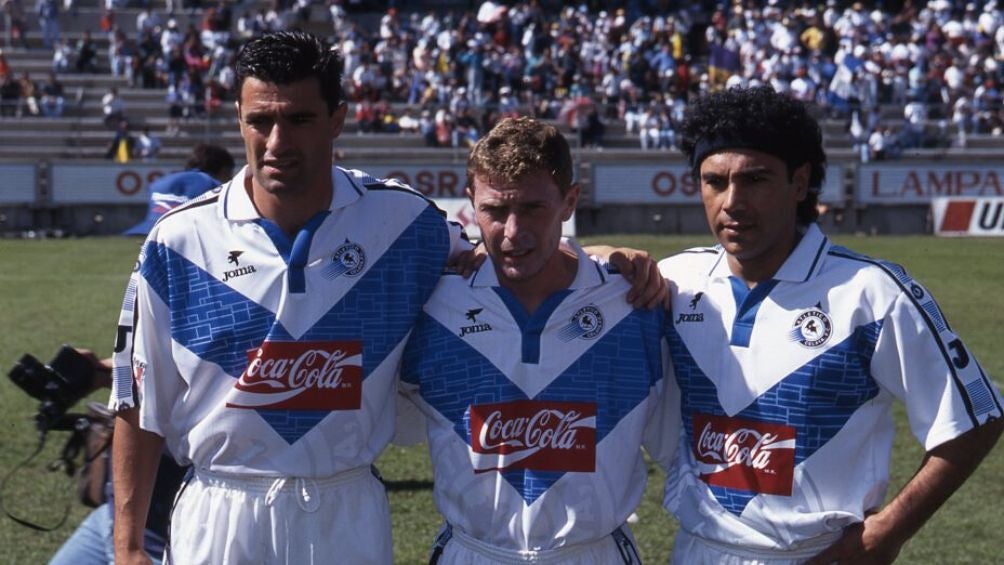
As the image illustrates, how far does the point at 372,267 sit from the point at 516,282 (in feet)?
1.30

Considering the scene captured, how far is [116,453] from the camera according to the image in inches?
150

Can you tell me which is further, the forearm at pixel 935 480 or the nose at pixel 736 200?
the nose at pixel 736 200

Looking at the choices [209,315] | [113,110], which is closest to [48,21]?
[113,110]

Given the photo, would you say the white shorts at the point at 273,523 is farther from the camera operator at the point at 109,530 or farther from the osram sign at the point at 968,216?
the osram sign at the point at 968,216

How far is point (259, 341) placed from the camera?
3.80 meters

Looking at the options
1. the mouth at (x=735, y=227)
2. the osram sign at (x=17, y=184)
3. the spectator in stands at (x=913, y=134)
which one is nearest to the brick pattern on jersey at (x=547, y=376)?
the mouth at (x=735, y=227)

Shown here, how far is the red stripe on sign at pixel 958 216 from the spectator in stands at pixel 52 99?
19526mm

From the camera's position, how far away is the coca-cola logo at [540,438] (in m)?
3.75

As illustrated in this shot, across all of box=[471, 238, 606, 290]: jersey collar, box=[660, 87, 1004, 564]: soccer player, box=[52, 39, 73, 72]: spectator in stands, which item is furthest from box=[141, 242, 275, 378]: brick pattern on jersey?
box=[52, 39, 73, 72]: spectator in stands

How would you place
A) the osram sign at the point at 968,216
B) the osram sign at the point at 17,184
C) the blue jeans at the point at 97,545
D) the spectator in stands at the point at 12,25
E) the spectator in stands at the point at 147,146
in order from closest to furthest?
the blue jeans at the point at 97,545 → the osram sign at the point at 17,184 → the osram sign at the point at 968,216 → the spectator in stands at the point at 147,146 → the spectator in stands at the point at 12,25

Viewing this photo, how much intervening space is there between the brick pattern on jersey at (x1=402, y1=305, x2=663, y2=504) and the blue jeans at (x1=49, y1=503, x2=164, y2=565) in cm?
117

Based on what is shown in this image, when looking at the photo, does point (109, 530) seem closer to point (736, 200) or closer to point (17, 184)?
point (736, 200)

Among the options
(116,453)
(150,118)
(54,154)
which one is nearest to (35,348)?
(116,453)

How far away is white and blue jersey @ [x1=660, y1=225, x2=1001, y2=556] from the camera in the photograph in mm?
3523
